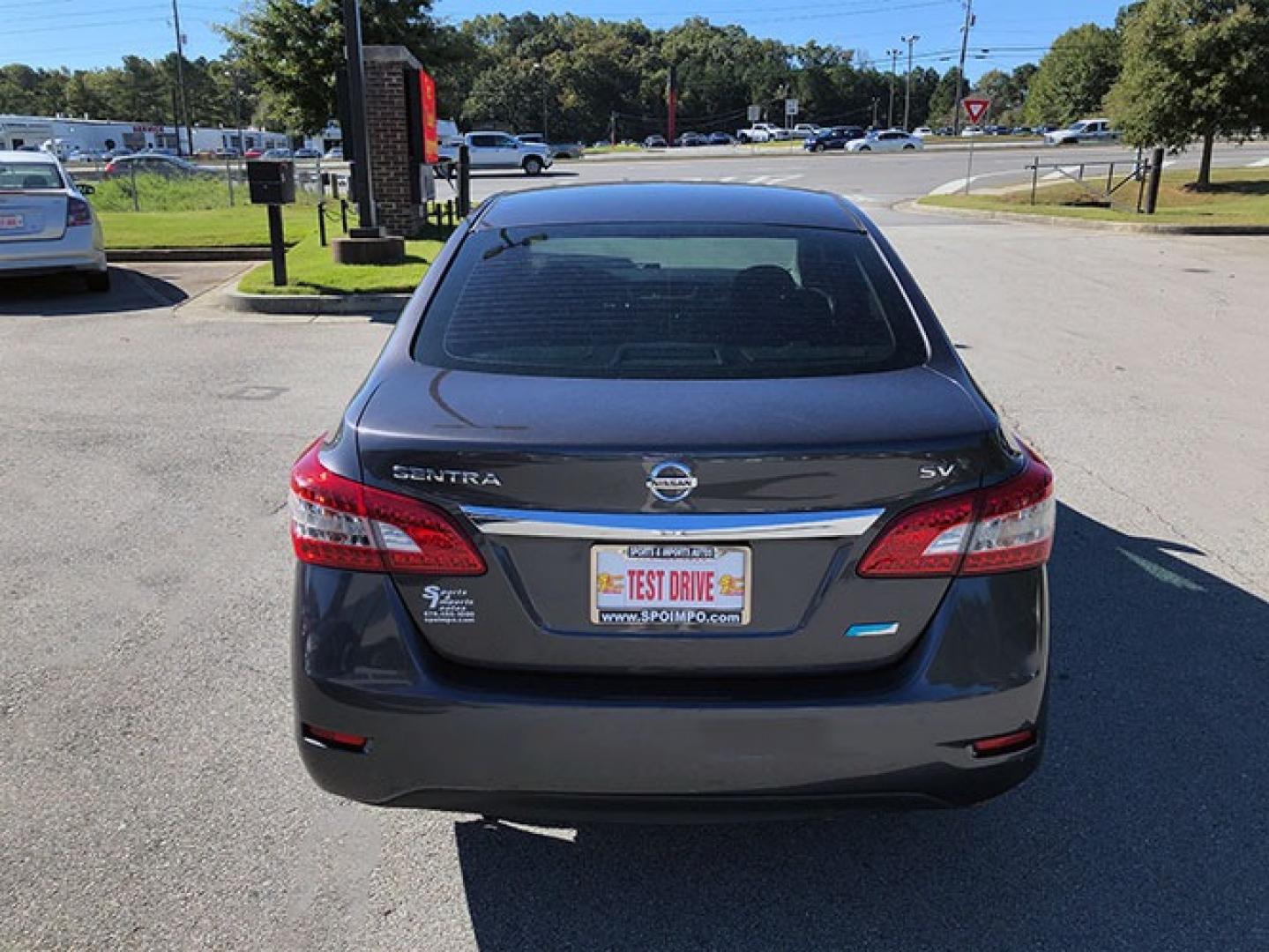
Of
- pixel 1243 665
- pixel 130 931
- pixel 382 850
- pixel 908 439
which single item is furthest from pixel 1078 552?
pixel 130 931

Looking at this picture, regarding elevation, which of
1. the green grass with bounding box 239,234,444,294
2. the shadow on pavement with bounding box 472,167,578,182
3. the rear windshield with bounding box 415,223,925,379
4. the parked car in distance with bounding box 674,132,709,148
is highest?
the parked car in distance with bounding box 674,132,709,148

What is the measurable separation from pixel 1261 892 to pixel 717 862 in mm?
1348

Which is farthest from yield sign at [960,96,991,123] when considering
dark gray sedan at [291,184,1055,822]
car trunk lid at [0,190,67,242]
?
dark gray sedan at [291,184,1055,822]

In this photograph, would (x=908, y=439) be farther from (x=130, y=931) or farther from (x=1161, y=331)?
(x=1161, y=331)

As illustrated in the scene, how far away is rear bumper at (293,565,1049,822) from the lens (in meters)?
2.15

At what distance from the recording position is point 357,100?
44.7ft

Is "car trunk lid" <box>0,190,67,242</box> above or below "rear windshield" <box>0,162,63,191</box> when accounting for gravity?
below

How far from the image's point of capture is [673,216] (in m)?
3.29

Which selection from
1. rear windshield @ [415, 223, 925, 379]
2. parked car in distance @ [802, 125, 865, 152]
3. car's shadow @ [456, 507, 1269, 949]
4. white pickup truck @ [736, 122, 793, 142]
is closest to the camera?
car's shadow @ [456, 507, 1269, 949]

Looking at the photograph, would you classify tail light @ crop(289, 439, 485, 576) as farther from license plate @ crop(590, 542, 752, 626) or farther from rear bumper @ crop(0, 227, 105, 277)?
rear bumper @ crop(0, 227, 105, 277)

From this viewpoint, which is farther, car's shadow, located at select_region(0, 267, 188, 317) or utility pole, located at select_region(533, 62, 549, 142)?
utility pole, located at select_region(533, 62, 549, 142)

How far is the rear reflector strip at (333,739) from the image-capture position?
7.40 feet

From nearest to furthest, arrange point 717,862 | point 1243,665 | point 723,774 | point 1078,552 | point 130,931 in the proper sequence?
point 723,774 < point 130,931 < point 717,862 < point 1243,665 < point 1078,552

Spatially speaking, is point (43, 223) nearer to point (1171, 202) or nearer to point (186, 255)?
point (186, 255)
